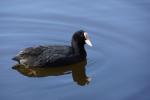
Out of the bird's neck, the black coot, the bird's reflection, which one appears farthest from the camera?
the bird's neck

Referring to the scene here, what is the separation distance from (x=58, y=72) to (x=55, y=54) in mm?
466

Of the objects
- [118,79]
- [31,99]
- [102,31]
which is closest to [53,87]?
[31,99]

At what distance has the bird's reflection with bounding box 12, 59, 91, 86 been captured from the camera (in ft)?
41.5

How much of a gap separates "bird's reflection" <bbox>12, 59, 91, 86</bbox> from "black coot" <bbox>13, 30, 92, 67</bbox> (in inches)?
3.6

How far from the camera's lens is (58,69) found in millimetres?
12992

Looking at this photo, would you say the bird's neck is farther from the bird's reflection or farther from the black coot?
the bird's reflection

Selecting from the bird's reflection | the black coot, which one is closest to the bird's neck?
the black coot

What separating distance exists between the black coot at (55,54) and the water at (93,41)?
26cm

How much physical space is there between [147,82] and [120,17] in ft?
10.8

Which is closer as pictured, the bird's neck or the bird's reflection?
the bird's reflection

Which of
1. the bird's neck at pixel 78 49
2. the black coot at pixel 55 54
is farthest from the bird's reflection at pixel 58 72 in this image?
the bird's neck at pixel 78 49

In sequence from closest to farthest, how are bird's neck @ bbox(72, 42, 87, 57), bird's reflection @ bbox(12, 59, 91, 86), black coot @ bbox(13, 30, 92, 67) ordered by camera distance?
bird's reflection @ bbox(12, 59, 91, 86) < black coot @ bbox(13, 30, 92, 67) < bird's neck @ bbox(72, 42, 87, 57)

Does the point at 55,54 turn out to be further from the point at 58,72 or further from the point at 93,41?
the point at 93,41

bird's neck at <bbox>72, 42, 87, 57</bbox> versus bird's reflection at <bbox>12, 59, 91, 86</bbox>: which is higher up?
bird's neck at <bbox>72, 42, 87, 57</bbox>
